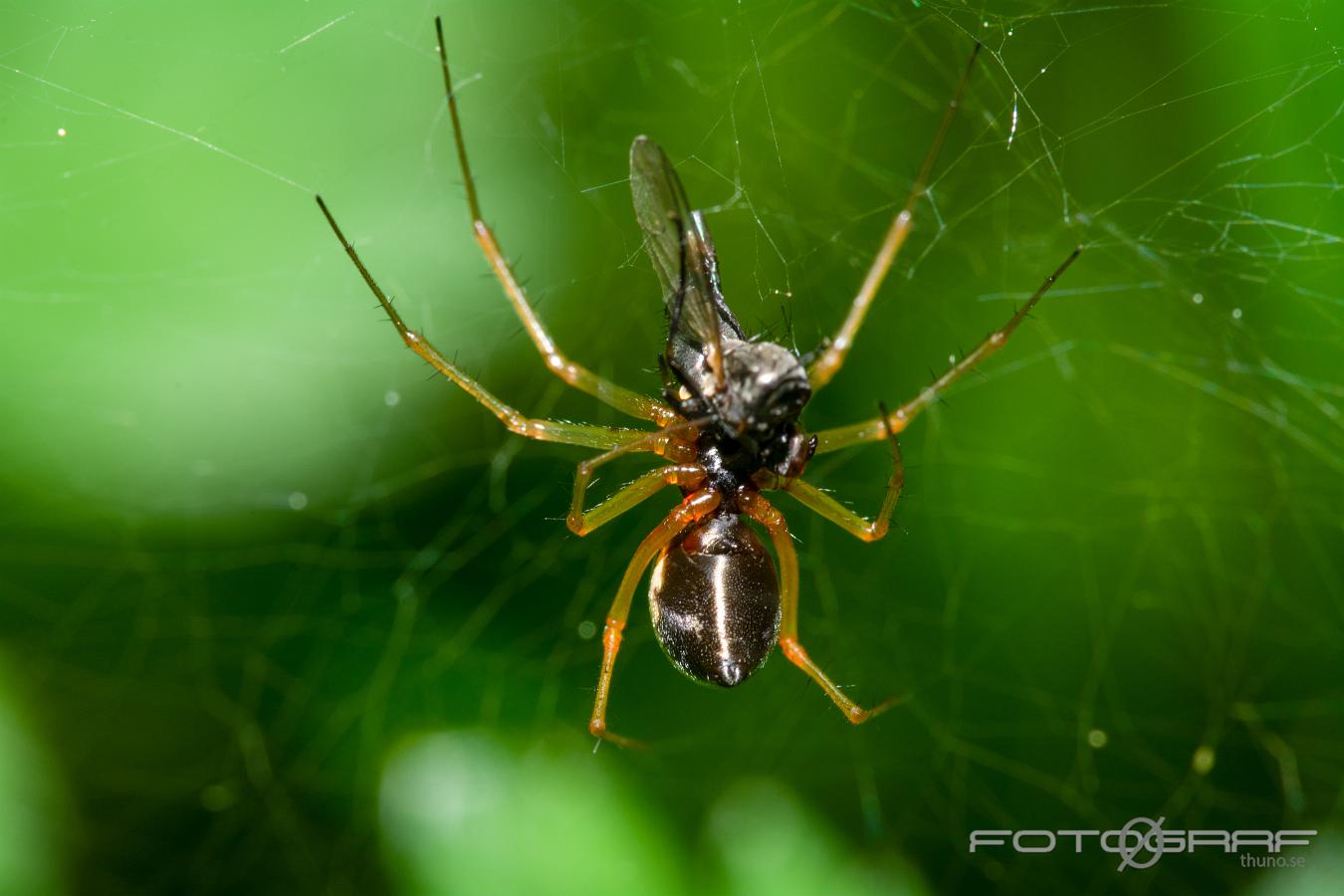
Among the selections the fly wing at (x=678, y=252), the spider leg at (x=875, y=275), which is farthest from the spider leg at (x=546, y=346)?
the spider leg at (x=875, y=275)

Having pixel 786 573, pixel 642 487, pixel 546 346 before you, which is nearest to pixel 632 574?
pixel 642 487

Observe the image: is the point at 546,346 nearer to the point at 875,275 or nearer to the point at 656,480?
the point at 656,480

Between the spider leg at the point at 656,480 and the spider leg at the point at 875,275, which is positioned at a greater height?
the spider leg at the point at 875,275

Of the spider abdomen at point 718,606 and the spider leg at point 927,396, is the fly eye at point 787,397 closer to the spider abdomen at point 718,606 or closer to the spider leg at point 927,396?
the spider leg at point 927,396

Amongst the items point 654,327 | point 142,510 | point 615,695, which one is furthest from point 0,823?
point 654,327

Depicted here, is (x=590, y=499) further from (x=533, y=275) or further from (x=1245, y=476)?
(x=1245, y=476)


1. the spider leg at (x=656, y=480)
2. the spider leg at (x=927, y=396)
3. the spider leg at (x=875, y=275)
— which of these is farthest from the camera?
the spider leg at (x=656, y=480)
